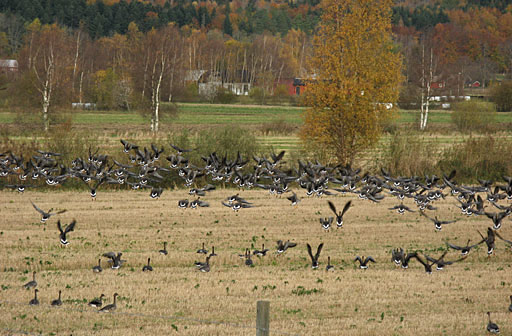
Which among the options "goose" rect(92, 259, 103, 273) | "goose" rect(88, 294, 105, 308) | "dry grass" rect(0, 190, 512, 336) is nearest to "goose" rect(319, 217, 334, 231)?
"dry grass" rect(0, 190, 512, 336)

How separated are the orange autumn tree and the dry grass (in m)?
10.5

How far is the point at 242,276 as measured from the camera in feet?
51.1

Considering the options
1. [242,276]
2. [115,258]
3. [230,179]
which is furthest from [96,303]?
[230,179]

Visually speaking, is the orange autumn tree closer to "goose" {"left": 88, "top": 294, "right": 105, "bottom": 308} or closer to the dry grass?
the dry grass

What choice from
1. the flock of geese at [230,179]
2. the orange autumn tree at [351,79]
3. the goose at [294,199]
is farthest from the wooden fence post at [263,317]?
the orange autumn tree at [351,79]

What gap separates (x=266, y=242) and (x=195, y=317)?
7.28 m

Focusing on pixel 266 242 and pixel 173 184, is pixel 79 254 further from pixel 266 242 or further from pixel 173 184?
pixel 173 184

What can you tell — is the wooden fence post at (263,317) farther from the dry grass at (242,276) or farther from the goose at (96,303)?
the goose at (96,303)

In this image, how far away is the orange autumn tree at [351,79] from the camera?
34688mm

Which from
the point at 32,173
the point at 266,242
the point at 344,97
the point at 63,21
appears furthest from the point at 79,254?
the point at 63,21

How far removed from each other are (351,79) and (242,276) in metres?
21.0

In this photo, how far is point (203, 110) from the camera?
8194cm

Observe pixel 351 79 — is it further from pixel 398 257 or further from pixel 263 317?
pixel 263 317

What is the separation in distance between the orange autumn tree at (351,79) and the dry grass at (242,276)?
413 inches
